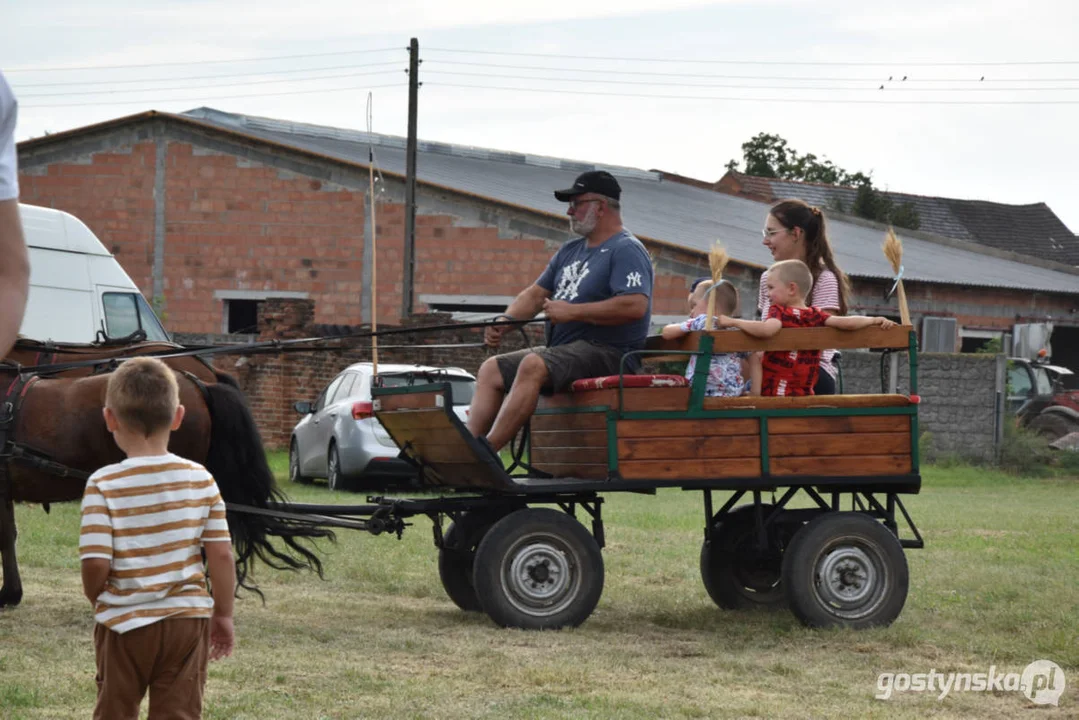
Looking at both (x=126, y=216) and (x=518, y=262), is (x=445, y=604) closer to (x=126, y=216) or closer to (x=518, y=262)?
(x=518, y=262)

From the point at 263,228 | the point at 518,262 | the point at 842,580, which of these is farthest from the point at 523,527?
the point at 263,228

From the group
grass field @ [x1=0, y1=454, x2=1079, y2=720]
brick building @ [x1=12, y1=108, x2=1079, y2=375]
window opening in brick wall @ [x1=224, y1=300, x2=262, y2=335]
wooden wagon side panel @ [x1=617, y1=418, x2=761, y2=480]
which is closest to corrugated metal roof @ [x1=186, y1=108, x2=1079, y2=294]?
brick building @ [x1=12, y1=108, x2=1079, y2=375]

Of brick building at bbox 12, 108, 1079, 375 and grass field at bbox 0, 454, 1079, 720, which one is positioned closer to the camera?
grass field at bbox 0, 454, 1079, 720

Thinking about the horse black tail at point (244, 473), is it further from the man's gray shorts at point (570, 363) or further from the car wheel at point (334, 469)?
the car wheel at point (334, 469)

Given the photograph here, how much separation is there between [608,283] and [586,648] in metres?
1.94

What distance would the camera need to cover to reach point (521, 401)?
26.2 ft

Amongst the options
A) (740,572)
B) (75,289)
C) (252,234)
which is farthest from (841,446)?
(252,234)

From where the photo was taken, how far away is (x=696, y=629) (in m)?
8.18

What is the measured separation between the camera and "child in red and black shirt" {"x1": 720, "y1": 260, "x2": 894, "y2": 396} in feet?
25.5

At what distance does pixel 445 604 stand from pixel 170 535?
5.05 metres

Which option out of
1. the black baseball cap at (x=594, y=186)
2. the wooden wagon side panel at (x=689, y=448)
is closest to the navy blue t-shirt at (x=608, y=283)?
the black baseball cap at (x=594, y=186)

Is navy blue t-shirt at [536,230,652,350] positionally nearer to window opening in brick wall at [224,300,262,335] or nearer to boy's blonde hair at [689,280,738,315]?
boy's blonde hair at [689,280,738,315]

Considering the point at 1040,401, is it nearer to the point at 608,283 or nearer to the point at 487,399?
the point at 608,283

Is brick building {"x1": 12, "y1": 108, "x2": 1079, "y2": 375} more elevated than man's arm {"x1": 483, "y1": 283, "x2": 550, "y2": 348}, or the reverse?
brick building {"x1": 12, "y1": 108, "x2": 1079, "y2": 375}
